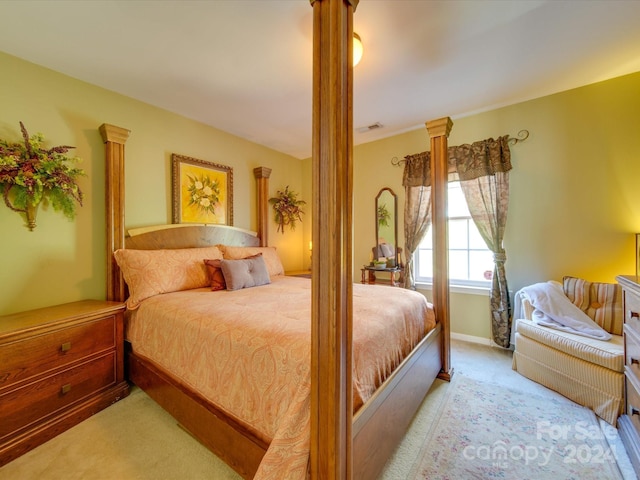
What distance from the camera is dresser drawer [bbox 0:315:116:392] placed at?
1480 mm

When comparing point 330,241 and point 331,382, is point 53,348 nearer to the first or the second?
point 331,382

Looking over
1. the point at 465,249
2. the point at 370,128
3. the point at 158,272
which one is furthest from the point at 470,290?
the point at 158,272

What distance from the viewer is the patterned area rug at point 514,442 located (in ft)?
4.42

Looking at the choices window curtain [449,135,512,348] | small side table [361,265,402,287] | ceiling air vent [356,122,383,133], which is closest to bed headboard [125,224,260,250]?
small side table [361,265,402,287]

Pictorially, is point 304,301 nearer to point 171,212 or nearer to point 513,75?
point 171,212

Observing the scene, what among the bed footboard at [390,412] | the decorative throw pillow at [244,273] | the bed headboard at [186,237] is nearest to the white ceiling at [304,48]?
the bed headboard at [186,237]

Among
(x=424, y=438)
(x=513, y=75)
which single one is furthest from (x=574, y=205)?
(x=424, y=438)

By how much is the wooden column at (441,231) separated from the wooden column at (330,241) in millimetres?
1545

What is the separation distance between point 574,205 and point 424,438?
2597mm

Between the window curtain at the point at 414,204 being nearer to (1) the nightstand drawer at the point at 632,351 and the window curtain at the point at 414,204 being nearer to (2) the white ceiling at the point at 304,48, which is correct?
(2) the white ceiling at the point at 304,48

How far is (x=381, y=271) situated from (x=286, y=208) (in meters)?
1.76

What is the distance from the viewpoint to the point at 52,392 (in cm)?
164

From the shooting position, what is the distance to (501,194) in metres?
2.76

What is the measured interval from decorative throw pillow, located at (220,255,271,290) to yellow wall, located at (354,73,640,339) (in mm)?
2470
